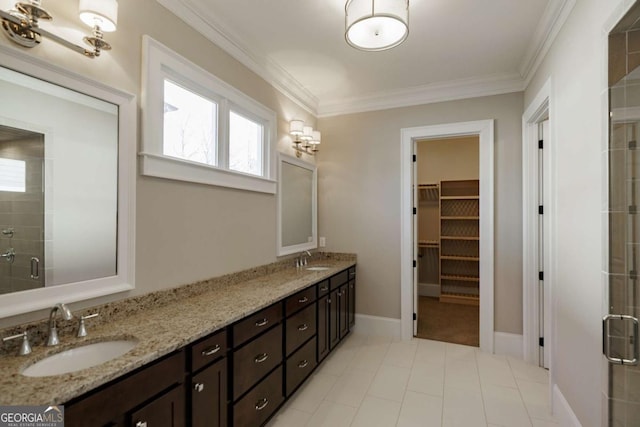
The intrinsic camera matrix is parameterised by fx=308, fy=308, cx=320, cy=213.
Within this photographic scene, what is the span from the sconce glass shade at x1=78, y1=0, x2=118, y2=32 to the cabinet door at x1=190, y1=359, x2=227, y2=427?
5.72ft

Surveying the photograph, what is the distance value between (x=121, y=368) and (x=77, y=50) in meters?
1.44

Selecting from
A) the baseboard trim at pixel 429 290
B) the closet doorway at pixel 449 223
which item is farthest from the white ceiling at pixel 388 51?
the baseboard trim at pixel 429 290

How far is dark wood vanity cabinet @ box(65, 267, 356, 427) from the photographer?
3.76ft

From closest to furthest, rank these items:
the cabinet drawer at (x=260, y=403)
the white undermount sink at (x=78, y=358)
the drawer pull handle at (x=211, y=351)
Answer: the white undermount sink at (x=78, y=358)
the drawer pull handle at (x=211, y=351)
the cabinet drawer at (x=260, y=403)

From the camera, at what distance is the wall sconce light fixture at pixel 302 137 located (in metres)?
3.34

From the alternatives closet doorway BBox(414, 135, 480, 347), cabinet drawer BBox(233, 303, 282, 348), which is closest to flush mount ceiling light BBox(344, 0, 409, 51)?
cabinet drawer BBox(233, 303, 282, 348)

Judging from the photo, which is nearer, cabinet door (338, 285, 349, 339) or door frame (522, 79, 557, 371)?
door frame (522, 79, 557, 371)

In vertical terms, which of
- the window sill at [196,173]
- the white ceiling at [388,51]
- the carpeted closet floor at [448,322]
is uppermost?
the white ceiling at [388,51]

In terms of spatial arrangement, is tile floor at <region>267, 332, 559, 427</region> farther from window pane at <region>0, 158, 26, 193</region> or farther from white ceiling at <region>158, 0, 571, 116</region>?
white ceiling at <region>158, 0, 571, 116</region>

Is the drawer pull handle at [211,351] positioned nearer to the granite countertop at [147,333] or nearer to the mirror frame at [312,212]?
the granite countertop at [147,333]

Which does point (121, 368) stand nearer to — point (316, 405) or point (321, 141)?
point (316, 405)

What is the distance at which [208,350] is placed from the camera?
5.08ft

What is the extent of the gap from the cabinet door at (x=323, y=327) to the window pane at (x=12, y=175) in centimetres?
219

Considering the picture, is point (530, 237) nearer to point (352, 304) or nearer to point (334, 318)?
point (352, 304)
